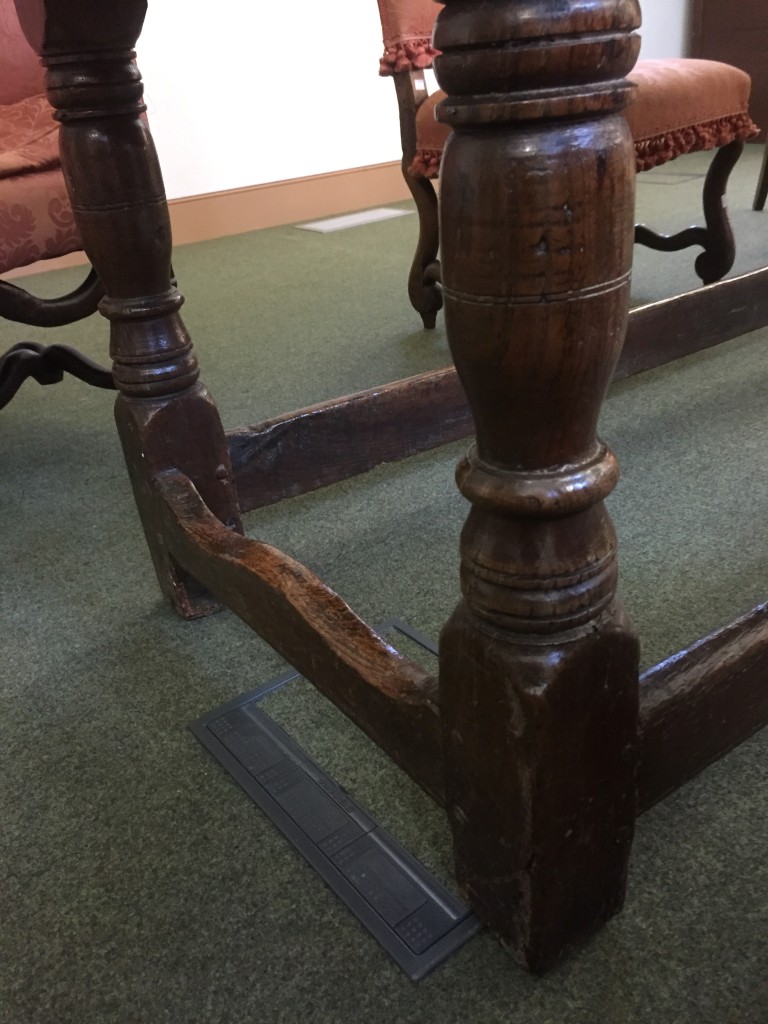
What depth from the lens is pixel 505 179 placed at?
1.15 feet

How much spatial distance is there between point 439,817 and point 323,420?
18.5 inches

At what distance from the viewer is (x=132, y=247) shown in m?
0.83

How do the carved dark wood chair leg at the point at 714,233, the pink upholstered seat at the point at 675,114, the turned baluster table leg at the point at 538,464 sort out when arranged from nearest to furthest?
the turned baluster table leg at the point at 538,464 < the pink upholstered seat at the point at 675,114 < the carved dark wood chair leg at the point at 714,233

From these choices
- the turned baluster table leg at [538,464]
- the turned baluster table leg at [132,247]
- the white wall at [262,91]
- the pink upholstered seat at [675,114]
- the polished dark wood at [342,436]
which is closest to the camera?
the turned baluster table leg at [538,464]

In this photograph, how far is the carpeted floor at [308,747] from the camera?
1.80ft

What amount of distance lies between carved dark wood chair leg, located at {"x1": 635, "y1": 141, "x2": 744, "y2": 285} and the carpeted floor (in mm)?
277

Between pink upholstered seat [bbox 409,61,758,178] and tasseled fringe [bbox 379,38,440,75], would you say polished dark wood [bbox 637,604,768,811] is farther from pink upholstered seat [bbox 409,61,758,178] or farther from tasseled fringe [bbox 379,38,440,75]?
tasseled fringe [bbox 379,38,440,75]

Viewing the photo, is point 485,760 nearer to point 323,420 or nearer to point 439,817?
point 439,817

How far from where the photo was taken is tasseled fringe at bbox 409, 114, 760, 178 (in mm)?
1399

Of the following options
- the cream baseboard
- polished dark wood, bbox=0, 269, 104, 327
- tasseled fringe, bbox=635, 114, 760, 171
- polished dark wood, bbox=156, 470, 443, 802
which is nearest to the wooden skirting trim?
the cream baseboard

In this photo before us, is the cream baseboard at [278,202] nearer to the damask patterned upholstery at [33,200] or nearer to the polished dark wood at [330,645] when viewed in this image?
the damask patterned upholstery at [33,200]

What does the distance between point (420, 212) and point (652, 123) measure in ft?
1.64

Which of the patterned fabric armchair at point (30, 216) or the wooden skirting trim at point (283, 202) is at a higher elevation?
the patterned fabric armchair at point (30, 216)

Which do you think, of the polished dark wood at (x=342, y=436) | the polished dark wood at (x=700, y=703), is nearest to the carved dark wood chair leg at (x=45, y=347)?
the polished dark wood at (x=342, y=436)
